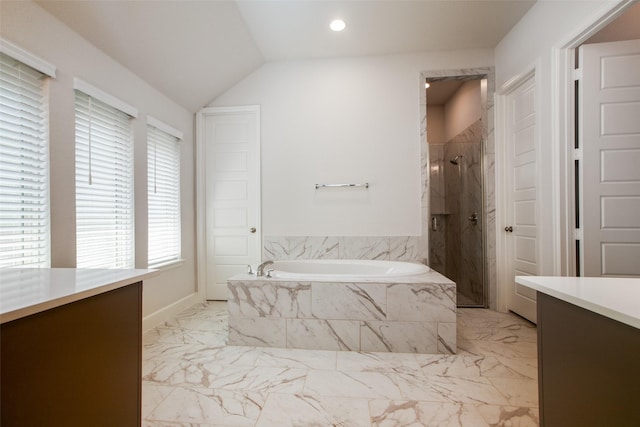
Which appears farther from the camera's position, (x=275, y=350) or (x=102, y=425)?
(x=275, y=350)

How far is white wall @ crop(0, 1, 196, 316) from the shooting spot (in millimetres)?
1427

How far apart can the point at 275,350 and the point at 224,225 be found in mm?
1612

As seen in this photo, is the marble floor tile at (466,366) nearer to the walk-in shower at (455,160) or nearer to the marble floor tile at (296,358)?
the marble floor tile at (296,358)

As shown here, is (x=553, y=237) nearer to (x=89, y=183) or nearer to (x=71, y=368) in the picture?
(x=71, y=368)

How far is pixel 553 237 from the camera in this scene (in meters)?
2.00

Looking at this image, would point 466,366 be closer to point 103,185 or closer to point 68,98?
point 103,185

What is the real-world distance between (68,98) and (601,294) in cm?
262

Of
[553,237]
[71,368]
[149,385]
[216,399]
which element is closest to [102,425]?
[71,368]

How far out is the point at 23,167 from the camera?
1.43m

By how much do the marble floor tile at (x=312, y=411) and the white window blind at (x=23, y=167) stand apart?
1.48m

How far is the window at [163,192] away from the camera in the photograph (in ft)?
7.91

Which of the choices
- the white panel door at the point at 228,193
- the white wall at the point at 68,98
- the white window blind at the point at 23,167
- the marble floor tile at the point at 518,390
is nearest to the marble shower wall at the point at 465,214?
the marble floor tile at the point at 518,390

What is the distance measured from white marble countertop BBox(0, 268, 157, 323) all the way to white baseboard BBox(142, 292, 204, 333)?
4.79 feet

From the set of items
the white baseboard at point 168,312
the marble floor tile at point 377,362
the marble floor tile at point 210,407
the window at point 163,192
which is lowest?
the marble floor tile at point 377,362
